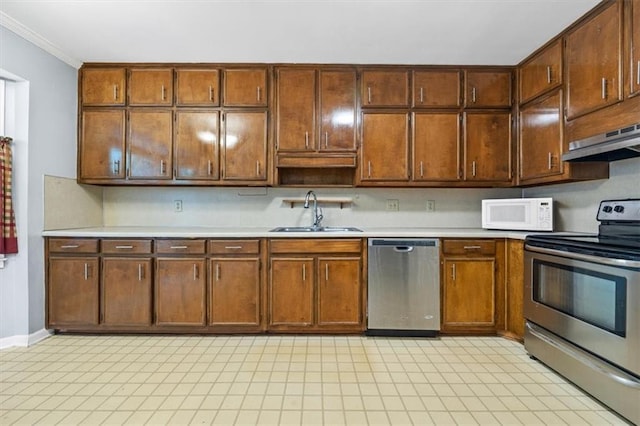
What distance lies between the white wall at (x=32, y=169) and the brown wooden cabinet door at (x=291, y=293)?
193 centimetres

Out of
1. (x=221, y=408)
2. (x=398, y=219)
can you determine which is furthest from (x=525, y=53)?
(x=221, y=408)

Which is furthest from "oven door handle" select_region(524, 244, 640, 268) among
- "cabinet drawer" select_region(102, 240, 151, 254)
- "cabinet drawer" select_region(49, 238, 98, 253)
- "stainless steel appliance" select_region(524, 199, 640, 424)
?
"cabinet drawer" select_region(49, 238, 98, 253)

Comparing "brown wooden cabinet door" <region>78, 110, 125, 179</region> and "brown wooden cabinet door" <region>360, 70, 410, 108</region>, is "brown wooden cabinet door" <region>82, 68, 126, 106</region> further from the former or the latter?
"brown wooden cabinet door" <region>360, 70, 410, 108</region>

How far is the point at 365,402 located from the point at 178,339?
5.61ft

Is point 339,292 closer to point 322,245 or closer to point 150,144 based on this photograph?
point 322,245

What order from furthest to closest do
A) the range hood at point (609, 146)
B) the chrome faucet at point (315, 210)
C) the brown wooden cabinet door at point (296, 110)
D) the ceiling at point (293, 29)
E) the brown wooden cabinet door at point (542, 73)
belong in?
the chrome faucet at point (315, 210)
the brown wooden cabinet door at point (296, 110)
the brown wooden cabinet door at point (542, 73)
the ceiling at point (293, 29)
the range hood at point (609, 146)

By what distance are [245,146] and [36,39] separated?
1802 millimetres

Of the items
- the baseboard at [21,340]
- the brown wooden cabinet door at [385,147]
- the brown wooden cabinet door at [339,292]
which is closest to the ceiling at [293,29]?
the brown wooden cabinet door at [385,147]

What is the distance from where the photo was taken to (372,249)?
2732 millimetres

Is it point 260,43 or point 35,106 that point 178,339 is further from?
point 260,43

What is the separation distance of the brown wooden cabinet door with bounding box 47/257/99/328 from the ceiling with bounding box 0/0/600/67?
5.95 ft

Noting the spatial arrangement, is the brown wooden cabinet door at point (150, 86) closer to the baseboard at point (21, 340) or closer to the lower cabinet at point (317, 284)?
the lower cabinet at point (317, 284)

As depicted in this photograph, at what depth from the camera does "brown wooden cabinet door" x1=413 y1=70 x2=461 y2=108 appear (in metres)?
3.03

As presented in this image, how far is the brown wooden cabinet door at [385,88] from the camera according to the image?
302 cm
